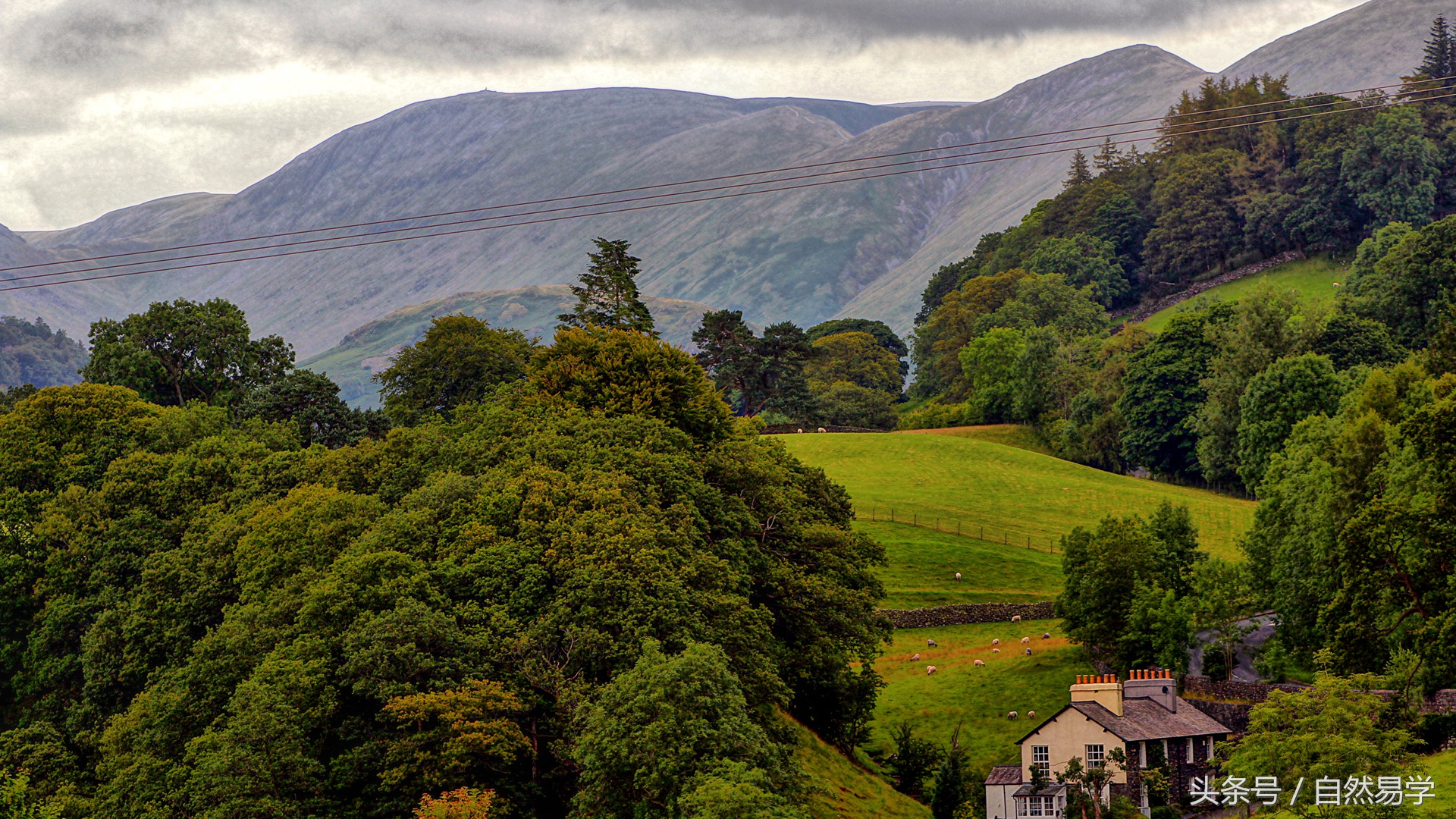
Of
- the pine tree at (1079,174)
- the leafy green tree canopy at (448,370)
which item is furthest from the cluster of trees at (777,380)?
the pine tree at (1079,174)

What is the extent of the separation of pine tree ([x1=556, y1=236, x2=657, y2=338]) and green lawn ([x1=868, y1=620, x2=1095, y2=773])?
2700cm

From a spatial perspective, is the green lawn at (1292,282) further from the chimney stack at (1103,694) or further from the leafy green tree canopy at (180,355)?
the chimney stack at (1103,694)

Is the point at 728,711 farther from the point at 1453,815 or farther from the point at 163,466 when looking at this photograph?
the point at 163,466

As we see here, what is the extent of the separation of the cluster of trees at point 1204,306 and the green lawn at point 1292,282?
10.3ft

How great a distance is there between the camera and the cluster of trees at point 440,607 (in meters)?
36.8

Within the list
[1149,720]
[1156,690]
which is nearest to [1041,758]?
[1149,720]

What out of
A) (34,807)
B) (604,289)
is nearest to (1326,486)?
(604,289)

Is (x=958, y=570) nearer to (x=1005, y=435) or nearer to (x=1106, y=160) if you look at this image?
(x=1005, y=435)

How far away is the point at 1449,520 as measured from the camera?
4122cm

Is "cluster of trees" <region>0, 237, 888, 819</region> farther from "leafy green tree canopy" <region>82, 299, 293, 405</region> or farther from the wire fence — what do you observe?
the wire fence

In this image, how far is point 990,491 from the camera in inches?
3829

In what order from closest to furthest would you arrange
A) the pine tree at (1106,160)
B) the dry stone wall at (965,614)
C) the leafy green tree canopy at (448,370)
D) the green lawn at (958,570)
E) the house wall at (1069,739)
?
the house wall at (1069,739) < the dry stone wall at (965,614) < the green lawn at (958,570) < the leafy green tree canopy at (448,370) < the pine tree at (1106,160)

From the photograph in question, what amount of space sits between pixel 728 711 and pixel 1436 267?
95500mm

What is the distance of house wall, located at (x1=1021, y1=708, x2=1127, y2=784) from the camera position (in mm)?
44531
